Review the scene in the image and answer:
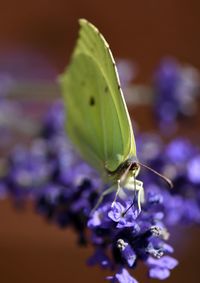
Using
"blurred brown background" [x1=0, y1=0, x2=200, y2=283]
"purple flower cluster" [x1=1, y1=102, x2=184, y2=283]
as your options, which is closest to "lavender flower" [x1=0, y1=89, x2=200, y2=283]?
"purple flower cluster" [x1=1, y1=102, x2=184, y2=283]

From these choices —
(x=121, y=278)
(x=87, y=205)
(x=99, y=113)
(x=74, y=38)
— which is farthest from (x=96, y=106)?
(x=74, y=38)

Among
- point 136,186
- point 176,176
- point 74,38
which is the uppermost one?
point 136,186

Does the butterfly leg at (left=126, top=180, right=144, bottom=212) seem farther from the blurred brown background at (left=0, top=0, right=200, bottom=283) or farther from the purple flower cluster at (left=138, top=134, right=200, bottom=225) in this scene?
the blurred brown background at (left=0, top=0, right=200, bottom=283)

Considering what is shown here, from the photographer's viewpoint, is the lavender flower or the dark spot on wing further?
the dark spot on wing

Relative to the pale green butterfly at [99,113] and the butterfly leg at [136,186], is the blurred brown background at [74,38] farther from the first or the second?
the butterfly leg at [136,186]

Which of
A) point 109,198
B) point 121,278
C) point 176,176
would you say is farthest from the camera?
point 176,176

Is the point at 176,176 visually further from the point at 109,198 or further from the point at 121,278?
the point at 121,278

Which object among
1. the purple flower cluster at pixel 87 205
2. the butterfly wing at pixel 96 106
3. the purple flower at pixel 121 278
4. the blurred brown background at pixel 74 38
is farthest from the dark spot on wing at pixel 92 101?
the blurred brown background at pixel 74 38
